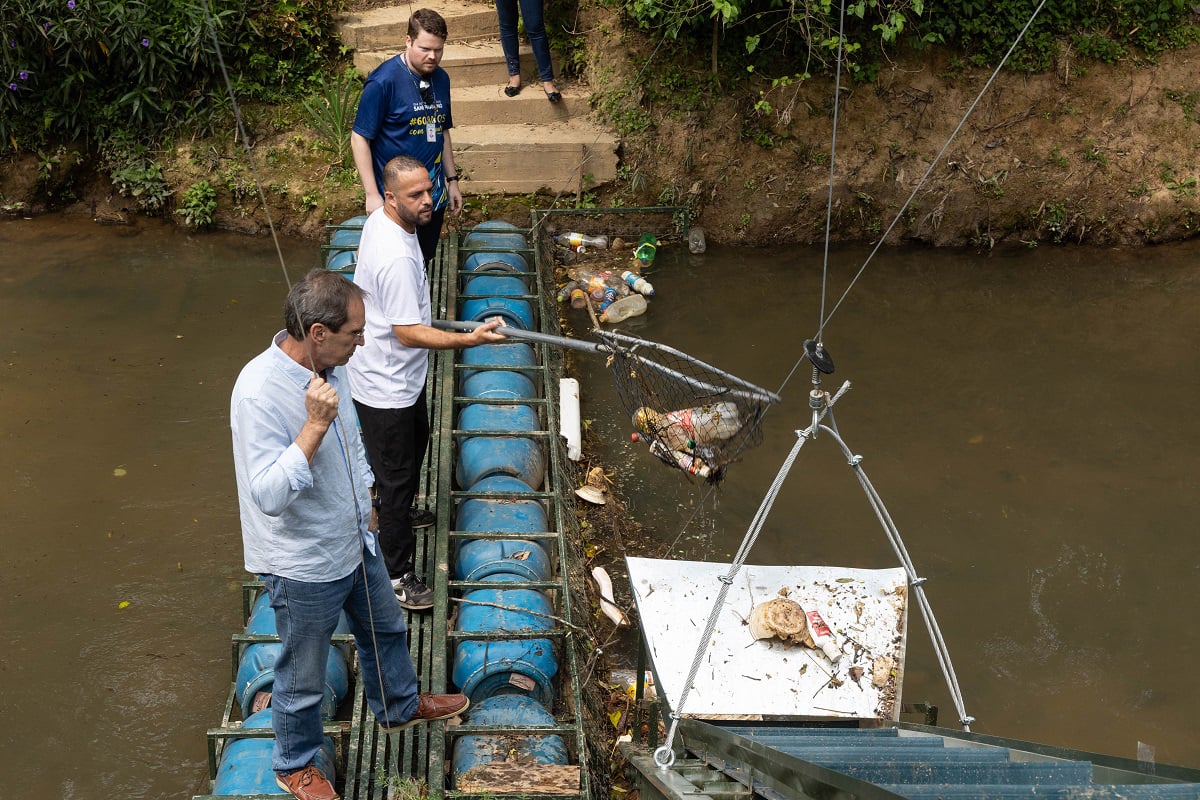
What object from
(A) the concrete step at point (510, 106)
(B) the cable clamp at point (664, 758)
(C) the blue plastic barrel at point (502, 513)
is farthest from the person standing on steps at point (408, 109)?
(A) the concrete step at point (510, 106)

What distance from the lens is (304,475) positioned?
2475mm

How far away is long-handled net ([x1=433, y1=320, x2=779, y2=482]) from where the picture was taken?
11.7 feet

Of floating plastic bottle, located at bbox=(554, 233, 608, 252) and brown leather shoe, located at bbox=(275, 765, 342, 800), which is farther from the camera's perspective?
floating plastic bottle, located at bbox=(554, 233, 608, 252)

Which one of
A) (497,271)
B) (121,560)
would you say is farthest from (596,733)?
(497,271)

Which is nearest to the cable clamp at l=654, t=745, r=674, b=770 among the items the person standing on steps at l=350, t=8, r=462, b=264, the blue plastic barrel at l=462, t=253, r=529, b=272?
the person standing on steps at l=350, t=8, r=462, b=264

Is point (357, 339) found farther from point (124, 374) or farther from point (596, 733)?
point (124, 374)

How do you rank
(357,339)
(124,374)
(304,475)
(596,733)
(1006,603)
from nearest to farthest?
(304,475)
(357,339)
(596,733)
(1006,603)
(124,374)

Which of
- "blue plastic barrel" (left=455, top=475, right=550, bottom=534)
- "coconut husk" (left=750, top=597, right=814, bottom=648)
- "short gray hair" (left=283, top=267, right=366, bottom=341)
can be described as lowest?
"coconut husk" (left=750, top=597, right=814, bottom=648)

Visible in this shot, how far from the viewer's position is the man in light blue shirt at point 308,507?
248 centimetres

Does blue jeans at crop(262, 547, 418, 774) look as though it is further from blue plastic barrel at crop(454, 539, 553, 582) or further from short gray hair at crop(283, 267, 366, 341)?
blue plastic barrel at crop(454, 539, 553, 582)

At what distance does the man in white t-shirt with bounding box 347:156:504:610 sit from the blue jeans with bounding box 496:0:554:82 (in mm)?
4217

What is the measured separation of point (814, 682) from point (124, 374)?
4.38 m

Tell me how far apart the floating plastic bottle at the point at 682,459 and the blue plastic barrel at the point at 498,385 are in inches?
36.7

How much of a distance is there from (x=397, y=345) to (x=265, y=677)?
1.21 metres
